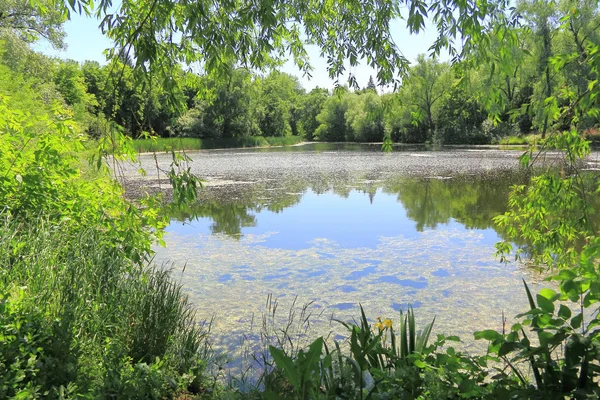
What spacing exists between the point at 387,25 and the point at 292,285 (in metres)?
3.14

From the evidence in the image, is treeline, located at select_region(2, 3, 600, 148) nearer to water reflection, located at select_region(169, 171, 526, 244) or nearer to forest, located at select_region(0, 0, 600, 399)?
forest, located at select_region(0, 0, 600, 399)

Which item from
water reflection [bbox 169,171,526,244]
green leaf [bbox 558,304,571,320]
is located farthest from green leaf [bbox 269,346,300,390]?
water reflection [bbox 169,171,526,244]

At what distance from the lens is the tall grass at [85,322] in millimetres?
2199

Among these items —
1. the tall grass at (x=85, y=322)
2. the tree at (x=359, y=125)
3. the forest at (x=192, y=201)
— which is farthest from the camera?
the tree at (x=359, y=125)

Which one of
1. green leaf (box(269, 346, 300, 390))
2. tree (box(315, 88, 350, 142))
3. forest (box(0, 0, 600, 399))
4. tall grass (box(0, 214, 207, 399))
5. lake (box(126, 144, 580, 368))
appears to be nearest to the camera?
green leaf (box(269, 346, 300, 390))

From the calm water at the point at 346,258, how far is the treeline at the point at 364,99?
41.0 inches

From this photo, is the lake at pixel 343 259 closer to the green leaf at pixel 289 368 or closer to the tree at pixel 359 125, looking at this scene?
the green leaf at pixel 289 368

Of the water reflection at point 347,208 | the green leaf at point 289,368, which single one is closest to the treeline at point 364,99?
the green leaf at point 289,368

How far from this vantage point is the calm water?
455 cm

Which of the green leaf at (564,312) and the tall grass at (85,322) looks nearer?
the green leaf at (564,312)

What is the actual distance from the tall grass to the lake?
74 cm

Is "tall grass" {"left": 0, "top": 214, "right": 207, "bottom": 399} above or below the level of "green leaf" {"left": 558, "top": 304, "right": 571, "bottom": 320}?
below

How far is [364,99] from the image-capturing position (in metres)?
56.1

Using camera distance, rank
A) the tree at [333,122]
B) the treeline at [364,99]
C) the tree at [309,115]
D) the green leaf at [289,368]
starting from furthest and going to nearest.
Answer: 1. the tree at [309,115]
2. the tree at [333,122]
3. the treeline at [364,99]
4. the green leaf at [289,368]
